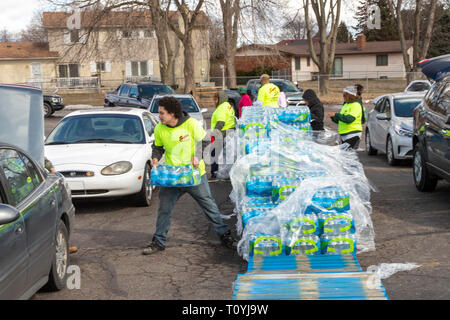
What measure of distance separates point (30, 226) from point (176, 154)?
7.58 ft

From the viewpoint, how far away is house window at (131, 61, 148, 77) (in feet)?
178

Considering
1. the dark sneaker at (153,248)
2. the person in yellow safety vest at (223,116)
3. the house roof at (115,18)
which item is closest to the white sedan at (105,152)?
the person in yellow safety vest at (223,116)

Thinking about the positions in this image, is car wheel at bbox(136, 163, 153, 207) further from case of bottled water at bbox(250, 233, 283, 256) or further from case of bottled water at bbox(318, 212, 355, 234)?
case of bottled water at bbox(318, 212, 355, 234)

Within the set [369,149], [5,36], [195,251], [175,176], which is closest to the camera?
[175,176]

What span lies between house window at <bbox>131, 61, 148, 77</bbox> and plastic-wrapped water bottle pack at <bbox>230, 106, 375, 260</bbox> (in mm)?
46981

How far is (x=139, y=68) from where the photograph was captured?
178 feet

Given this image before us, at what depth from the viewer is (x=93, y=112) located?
1094cm

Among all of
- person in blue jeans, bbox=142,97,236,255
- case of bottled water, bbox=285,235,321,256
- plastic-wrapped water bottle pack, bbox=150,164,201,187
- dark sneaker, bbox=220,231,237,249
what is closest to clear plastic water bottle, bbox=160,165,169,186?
plastic-wrapped water bottle pack, bbox=150,164,201,187

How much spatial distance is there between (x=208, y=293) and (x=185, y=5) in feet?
92.6

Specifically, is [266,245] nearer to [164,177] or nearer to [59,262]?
[164,177]

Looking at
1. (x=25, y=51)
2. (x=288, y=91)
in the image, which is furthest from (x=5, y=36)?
(x=288, y=91)

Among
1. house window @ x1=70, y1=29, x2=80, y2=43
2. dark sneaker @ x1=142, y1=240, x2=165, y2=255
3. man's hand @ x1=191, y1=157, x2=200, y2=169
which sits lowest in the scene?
dark sneaker @ x1=142, y1=240, x2=165, y2=255
